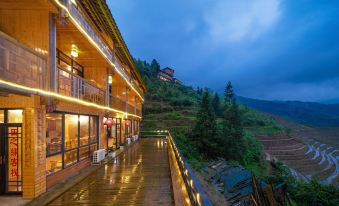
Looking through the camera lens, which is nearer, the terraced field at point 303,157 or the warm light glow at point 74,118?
the warm light glow at point 74,118

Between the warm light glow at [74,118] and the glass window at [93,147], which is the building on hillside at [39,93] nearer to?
the warm light glow at [74,118]

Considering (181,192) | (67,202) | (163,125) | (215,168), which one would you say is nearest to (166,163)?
(181,192)

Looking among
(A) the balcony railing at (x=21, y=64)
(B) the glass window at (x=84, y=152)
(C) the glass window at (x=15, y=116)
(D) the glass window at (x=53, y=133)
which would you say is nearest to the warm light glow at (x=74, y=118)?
(D) the glass window at (x=53, y=133)

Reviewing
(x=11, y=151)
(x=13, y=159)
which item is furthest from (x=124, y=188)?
(x=11, y=151)

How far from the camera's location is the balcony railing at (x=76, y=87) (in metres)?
8.23

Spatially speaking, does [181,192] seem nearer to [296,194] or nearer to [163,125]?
[296,194]

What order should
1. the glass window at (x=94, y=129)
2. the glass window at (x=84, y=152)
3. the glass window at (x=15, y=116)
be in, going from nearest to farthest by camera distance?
the glass window at (x=15, y=116)
the glass window at (x=84, y=152)
the glass window at (x=94, y=129)

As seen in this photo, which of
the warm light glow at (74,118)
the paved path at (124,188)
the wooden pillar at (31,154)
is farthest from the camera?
the warm light glow at (74,118)

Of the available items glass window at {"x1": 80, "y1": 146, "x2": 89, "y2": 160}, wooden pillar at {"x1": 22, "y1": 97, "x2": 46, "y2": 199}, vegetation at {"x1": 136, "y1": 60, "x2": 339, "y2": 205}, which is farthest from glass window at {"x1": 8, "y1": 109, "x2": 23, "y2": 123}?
vegetation at {"x1": 136, "y1": 60, "x2": 339, "y2": 205}

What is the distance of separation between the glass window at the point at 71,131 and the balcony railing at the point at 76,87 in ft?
3.60

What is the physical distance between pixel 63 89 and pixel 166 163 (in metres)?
6.92

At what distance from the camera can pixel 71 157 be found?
32.2ft

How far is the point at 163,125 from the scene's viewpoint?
143 ft

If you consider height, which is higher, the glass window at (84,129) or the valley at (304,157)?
the glass window at (84,129)
